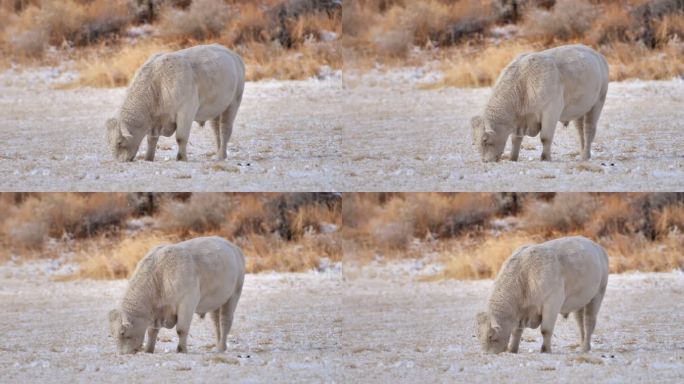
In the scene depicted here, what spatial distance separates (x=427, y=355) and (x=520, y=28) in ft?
12.7

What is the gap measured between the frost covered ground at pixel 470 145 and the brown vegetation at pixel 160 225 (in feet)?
4.31

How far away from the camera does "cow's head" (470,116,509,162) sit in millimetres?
11617

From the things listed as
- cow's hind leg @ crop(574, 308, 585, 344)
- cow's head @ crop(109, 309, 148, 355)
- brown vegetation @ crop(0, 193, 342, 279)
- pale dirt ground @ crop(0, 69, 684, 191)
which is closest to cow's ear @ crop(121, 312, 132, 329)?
cow's head @ crop(109, 309, 148, 355)

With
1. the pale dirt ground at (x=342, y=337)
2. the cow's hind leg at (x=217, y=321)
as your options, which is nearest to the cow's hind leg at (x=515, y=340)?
the pale dirt ground at (x=342, y=337)

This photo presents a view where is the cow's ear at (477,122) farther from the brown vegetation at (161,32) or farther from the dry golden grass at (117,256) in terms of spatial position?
the dry golden grass at (117,256)

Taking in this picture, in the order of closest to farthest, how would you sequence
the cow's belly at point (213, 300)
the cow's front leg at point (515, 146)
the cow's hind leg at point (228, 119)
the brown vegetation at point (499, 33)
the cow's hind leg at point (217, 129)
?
the cow's belly at point (213, 300) → the cow's front leg at point (515, 146) → the cow's hind leg at point (228, 119) → the cow's hind leg at point (217, 129) → the brown vegetation at point (499, 33)

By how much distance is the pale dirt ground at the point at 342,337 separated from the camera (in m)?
11.0

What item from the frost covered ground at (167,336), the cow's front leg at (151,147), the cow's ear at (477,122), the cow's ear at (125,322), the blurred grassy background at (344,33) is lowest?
the frost covered ground at (167,336)

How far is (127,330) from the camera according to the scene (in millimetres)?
10664

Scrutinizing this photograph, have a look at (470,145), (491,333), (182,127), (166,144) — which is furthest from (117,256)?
(491,333)

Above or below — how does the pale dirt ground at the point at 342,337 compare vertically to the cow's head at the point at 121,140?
below

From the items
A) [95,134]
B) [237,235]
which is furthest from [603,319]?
[95,134]

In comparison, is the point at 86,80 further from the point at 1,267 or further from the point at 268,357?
the point at 268,357

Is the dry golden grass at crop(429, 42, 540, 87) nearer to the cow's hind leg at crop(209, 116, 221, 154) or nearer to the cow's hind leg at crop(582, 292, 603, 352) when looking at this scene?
the cow's hind leg at crop(209, 116, 221, 154)
